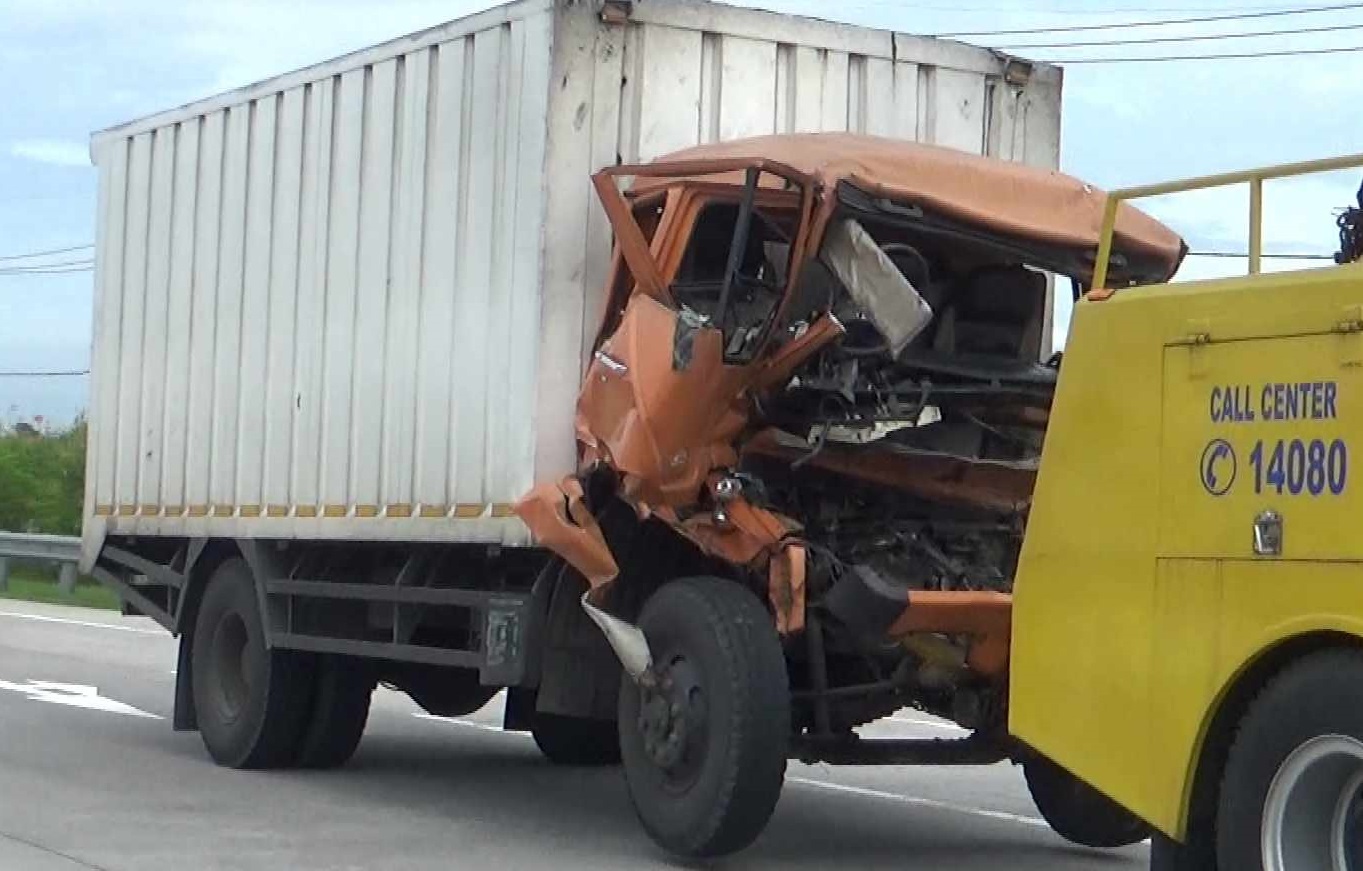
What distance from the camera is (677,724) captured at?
358 inches

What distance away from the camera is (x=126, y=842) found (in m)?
9.84

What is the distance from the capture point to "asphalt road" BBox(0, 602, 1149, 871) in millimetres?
9672

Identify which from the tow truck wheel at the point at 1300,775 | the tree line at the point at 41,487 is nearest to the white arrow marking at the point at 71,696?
the tow truck wheel at the point at 1300,775

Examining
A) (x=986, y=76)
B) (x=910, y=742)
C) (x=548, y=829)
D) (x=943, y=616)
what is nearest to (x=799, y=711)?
(x=910, y=742)

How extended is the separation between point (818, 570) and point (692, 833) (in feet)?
3.59

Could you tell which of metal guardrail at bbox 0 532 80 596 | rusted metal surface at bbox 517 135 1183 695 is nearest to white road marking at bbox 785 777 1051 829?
rusted metal surface at bbox 517 135 1183 695

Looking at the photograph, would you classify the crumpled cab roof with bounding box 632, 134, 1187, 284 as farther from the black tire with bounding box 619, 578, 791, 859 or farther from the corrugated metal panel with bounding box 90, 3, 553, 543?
the black tire with bounding box 619, 578, 791, 859

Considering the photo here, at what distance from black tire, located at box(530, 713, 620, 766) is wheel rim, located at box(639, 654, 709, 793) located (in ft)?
12.6

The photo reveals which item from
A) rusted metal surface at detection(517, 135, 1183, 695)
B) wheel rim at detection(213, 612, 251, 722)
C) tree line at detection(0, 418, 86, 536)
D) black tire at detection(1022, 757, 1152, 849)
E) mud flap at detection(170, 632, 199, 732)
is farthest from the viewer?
tree line at detection(0, 418, 86, 536)

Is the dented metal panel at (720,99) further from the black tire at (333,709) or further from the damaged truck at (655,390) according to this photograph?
the black tire at (333,709)

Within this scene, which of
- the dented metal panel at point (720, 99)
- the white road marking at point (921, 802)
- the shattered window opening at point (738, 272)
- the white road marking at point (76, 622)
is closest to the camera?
the shattered window opening at point (738, 272)

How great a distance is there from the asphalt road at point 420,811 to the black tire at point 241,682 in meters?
0.17

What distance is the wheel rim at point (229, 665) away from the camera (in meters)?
12.8

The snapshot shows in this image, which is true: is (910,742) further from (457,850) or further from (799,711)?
(457,850)
